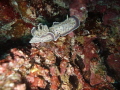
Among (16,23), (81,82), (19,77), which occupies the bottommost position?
(81,82)

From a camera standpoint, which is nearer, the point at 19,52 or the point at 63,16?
the point at 19,52

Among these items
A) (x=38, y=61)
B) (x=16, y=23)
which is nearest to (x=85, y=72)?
(x=38, y=61)

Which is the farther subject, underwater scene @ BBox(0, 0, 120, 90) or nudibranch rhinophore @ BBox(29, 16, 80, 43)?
nudibranch rhinophore @ BBox(29, 16, 80, 43)

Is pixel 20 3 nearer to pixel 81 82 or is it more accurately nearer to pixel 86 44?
pixel 86 44

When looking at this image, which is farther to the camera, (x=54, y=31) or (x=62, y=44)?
(x=62, y=44)

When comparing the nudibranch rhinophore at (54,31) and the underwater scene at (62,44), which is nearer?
the underwater scene at (62,44)

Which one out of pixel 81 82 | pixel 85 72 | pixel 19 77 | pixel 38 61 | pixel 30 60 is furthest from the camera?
pixel 85 72

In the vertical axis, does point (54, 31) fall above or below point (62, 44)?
above
